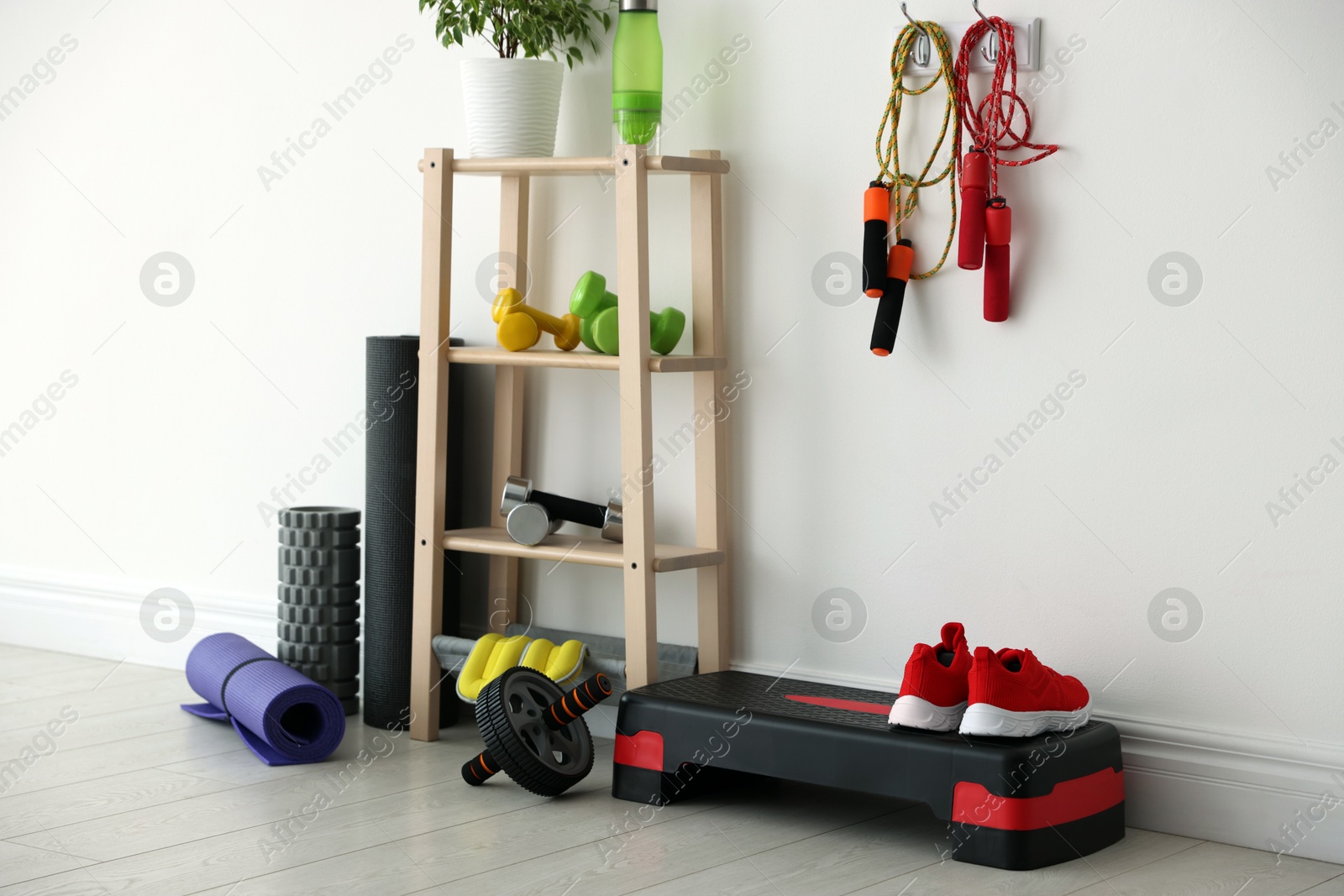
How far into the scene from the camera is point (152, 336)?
3.04m

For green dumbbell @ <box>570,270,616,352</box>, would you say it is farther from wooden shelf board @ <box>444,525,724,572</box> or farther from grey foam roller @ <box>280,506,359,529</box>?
grey foam roller @ <box>280,506,359,529</box>

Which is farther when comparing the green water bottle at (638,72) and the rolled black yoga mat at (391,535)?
the rolled black yoga mat at (391,535)

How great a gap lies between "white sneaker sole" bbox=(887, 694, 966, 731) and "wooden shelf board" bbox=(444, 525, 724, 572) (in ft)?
1.62

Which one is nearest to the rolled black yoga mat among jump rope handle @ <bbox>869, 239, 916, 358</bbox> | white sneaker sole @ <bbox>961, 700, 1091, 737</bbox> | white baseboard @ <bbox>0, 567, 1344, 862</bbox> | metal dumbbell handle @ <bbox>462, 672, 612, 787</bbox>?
metal dumbbell handle @ <bbox>462, 672, 612, 787</bbox>

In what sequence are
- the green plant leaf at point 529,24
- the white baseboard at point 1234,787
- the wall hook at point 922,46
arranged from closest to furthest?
the white baseboard at point 1234,787, the wall hook at point 922,46, the green plant leaf at point 529,24

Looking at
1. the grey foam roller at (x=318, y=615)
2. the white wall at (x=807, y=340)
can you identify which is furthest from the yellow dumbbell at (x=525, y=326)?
the grey foam roller at (x=318, y=615)

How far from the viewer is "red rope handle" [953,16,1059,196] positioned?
6.56ft

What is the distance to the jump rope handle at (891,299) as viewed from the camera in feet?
6.79

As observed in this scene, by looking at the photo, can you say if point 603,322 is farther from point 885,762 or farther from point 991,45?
point 885,762

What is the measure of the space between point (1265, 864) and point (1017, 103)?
1155 millimetres

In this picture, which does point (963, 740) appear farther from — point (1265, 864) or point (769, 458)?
point (769, 458)

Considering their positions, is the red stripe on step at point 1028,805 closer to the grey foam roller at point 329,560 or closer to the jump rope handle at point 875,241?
the jump rope handle at point 875,241

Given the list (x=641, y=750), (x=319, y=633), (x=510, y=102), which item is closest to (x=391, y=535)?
(x=319, y=633)

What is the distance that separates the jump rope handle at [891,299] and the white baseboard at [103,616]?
1542 millimetres
